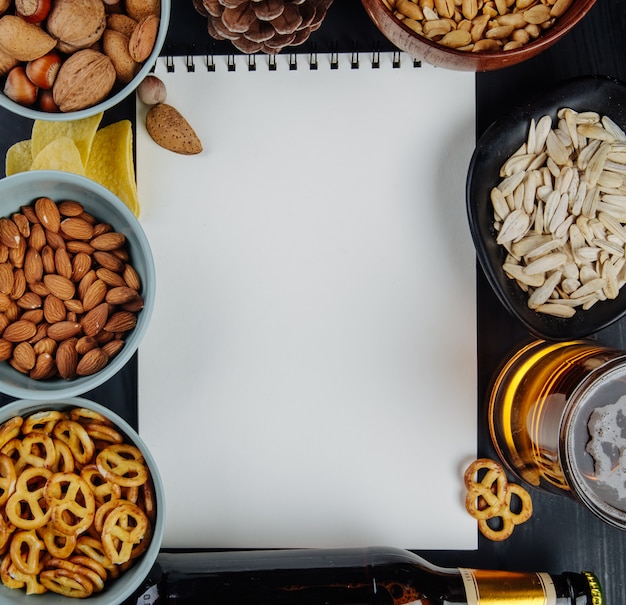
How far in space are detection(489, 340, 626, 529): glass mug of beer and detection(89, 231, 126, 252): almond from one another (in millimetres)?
415

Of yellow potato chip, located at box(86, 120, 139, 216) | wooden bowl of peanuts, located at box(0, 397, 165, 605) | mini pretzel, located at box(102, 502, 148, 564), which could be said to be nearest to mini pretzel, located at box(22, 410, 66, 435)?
wooden bowl of peanuts, located at box(0, 397, 165, 605)

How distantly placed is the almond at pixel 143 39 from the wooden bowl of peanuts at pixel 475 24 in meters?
0.20

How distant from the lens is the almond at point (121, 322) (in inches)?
26.5

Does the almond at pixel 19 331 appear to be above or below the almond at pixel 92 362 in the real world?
above

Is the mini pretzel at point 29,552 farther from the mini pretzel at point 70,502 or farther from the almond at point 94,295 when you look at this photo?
the almond at point 94,295

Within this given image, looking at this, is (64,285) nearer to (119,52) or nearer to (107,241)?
(107,241)

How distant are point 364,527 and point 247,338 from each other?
238 mm

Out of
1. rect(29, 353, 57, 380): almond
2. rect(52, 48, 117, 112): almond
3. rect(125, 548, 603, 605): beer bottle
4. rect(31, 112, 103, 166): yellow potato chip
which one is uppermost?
rect(52, 48, 117, 112): almond

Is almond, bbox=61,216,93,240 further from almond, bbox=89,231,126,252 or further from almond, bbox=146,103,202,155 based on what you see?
almond, bbox=146,103,202,155

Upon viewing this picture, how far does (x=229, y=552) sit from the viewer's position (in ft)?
2.45

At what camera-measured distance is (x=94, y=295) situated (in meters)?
0.68

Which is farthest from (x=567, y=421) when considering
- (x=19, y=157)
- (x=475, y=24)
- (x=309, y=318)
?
(x=19, y=157)

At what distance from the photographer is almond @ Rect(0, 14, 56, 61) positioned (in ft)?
2.10

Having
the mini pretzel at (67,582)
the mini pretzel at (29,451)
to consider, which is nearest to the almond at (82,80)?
the mini pretzel at (29,451)
